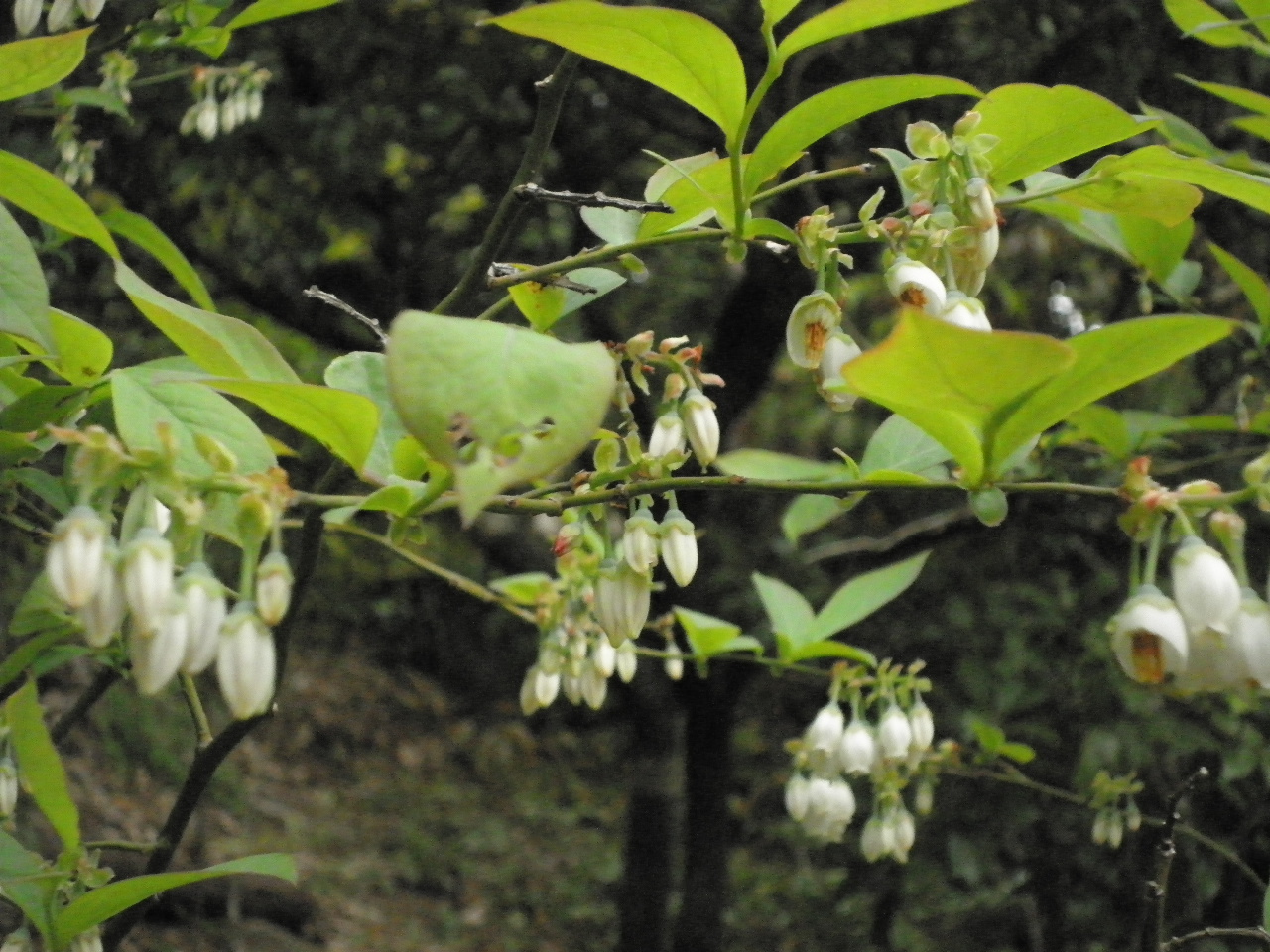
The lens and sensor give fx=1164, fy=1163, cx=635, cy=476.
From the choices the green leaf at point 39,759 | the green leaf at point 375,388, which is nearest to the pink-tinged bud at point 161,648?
the green leaf at point 375,388

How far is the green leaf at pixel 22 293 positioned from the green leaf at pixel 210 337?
0.07 metres

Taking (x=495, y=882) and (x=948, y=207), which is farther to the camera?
(x=495, y=882)

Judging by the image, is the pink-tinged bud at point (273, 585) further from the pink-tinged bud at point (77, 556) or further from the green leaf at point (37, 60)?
the green leaf at point (37, 60)

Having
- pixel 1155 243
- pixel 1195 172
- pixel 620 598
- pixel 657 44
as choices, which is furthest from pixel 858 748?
pixel 657 44

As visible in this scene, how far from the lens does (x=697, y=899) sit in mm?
2602

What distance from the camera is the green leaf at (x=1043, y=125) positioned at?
796mm

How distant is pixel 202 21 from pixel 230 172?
1.31 meters

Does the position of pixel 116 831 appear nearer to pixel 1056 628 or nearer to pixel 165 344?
pixel 165 344

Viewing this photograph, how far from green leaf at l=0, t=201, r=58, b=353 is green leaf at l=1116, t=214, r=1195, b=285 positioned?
51.3 inches

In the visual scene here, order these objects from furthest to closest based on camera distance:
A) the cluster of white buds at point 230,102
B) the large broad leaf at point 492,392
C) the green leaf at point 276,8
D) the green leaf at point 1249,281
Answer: the cluster of white buds at point 230,102
the green leaf at point 1249,281
the green leaf at point 276,8
the large broad leaf at point 492,392

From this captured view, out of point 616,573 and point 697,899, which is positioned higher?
point 616,573

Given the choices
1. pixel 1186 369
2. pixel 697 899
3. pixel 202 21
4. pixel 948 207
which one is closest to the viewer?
pixel 948 207

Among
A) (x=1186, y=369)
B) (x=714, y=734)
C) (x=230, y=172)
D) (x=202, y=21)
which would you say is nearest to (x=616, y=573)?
(x=202, y=21)

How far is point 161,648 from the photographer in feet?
2.13
